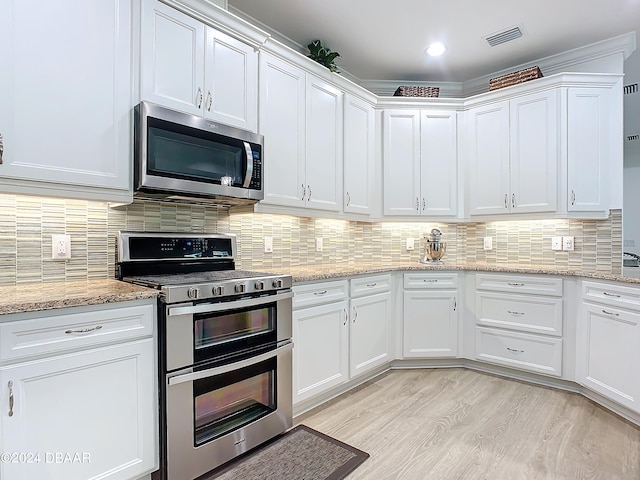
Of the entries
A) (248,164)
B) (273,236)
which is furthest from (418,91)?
(248,164)

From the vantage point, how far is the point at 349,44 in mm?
3230

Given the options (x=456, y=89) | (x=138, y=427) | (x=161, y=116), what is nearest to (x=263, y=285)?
(x=138, y=427)

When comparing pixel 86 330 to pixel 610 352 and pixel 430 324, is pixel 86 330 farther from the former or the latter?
pixel 610 352

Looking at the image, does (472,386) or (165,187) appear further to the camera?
(472,386)

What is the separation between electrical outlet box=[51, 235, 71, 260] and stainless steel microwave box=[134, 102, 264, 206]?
0.42m

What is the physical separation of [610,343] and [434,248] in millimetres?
1496

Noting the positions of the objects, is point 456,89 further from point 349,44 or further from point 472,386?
point 472,386

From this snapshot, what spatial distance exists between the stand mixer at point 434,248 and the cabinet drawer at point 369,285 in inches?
25.0

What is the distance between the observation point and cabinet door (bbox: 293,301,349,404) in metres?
2.36

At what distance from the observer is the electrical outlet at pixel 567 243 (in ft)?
10.7

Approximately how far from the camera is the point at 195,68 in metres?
2.12

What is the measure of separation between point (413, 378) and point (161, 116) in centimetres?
269

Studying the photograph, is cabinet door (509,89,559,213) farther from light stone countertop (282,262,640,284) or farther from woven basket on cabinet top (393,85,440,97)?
woven basket on cabinet top (393,85,440,97)

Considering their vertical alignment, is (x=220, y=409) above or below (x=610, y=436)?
above
